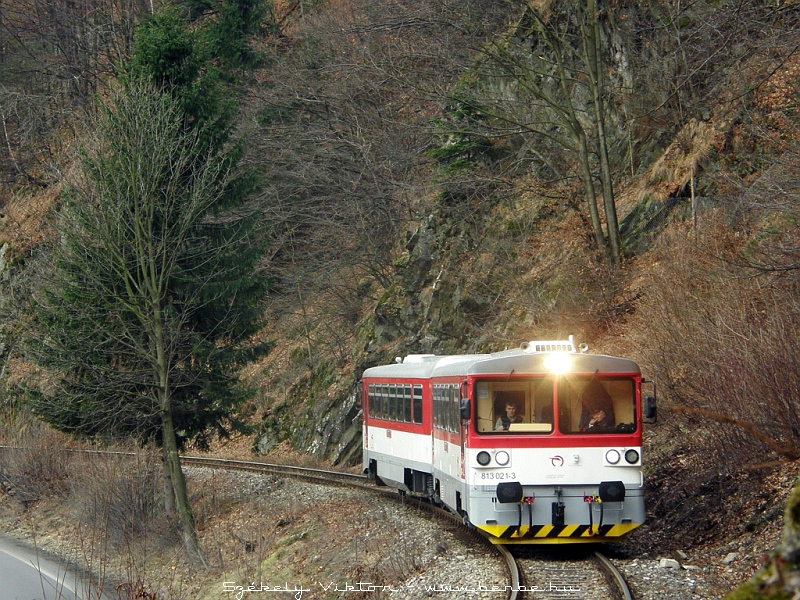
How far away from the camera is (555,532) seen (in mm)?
11414

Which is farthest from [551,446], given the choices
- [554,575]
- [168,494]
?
[168,494]

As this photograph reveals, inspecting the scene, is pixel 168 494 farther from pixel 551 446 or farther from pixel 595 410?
pixel 595 410

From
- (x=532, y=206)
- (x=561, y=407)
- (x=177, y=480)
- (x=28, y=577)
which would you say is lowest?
(x=28, y=577)

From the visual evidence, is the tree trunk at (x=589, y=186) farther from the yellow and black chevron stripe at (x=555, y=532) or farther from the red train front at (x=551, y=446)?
the yellow and black chevron stripe at (x=555, y=532)

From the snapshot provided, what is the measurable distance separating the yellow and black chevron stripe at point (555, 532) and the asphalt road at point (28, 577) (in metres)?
8.33

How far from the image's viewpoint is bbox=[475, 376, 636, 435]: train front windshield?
11617 mm

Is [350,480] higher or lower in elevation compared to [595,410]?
lower

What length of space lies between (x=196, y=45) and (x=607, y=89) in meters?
11.3

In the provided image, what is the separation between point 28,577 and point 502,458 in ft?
37.9

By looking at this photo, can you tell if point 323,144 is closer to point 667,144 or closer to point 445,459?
point 667,144

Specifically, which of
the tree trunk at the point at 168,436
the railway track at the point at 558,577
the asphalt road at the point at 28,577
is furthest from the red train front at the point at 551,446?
the tree trunk at the point at 168,436

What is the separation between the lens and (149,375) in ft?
68.2

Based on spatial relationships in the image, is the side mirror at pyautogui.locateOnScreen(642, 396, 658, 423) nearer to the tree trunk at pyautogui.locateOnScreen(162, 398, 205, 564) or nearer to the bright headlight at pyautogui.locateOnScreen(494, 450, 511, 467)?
the bright headlight at pyautogui.locateOnScreen(494, 450, 511, 467)

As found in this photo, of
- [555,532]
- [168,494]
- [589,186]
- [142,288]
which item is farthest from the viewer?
[589,186]
